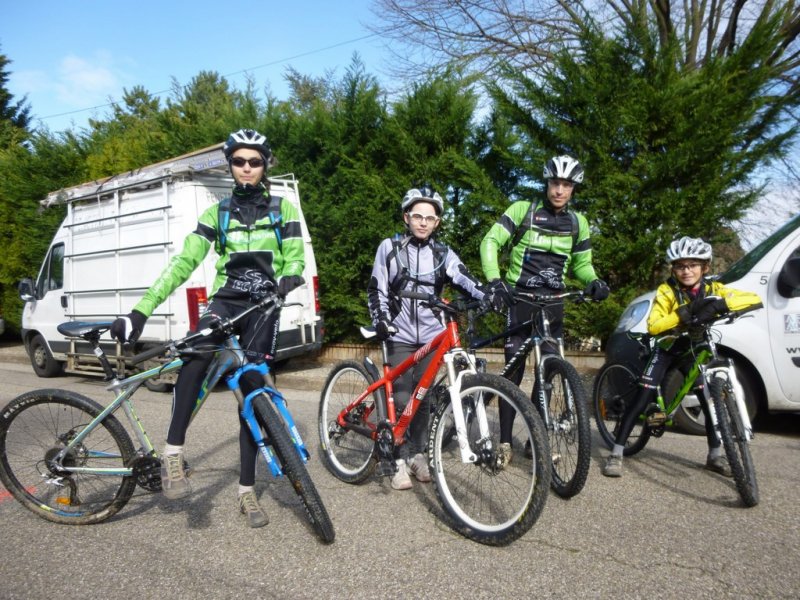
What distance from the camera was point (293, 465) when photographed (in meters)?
3.09

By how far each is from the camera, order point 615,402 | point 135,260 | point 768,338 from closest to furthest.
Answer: point 615,402, point 768,338, point 135,260

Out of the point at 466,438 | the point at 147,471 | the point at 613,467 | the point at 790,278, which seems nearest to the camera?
the point at 466,438

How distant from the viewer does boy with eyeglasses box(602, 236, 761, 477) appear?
13.7 feet

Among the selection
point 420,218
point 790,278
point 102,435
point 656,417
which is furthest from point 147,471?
point 790,278

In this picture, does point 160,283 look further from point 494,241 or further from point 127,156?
point 127,156

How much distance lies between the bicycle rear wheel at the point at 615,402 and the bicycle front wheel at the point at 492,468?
1585mm

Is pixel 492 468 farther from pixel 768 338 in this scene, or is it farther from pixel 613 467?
pixel 768 338

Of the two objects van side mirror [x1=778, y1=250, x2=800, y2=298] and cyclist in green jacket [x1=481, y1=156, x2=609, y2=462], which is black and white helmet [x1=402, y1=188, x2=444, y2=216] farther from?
van side mirror [x1=778, y1=250, x2=800, y2=298]

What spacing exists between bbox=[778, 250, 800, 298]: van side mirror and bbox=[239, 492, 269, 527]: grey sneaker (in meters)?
3.99

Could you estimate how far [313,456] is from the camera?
506 cm

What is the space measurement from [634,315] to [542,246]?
1.93 m

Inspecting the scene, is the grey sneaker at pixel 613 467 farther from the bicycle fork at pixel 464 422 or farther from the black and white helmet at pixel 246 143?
the black and white helmet at pixel 246 143

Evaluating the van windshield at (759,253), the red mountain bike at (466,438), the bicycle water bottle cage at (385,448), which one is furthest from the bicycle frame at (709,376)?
the bicycle water bottle cage at (385,448)

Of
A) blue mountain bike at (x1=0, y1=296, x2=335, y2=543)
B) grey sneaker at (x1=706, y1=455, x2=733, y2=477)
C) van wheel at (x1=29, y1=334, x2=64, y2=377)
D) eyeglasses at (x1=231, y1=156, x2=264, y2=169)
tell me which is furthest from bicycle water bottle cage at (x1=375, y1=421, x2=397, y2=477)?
van wheel at (x1=29, y1=334, x2=64, y2=377)
